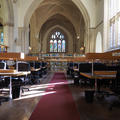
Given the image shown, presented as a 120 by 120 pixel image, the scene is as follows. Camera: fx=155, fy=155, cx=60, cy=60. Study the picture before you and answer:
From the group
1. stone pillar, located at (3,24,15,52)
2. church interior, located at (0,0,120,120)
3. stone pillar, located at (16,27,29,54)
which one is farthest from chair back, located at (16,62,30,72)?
stone pillar, located at (16,27,29,54)

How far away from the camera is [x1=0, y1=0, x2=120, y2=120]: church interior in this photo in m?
3.25

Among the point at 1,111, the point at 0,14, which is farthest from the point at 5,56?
the point at 0,14

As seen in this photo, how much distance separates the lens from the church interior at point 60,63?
10.6 feet

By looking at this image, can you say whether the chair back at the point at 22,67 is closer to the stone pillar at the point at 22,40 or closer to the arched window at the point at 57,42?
the stone pillar at the point at 22,40

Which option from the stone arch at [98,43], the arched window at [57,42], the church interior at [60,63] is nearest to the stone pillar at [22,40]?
the church interior at [60,63]

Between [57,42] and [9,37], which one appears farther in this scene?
[57,42]

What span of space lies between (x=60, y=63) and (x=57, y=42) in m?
10.3

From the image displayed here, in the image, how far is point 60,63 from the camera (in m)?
20.0

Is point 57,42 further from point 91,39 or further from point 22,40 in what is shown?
point 91,39

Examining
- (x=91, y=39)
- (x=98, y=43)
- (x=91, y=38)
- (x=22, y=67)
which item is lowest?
(x=22, y=67)

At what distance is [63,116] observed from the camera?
9.13 feet

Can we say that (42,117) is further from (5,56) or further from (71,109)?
(5,56)

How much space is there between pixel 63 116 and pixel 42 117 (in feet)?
1.23

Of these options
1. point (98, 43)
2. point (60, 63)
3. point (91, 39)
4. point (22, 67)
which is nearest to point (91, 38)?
point (91, 39)
